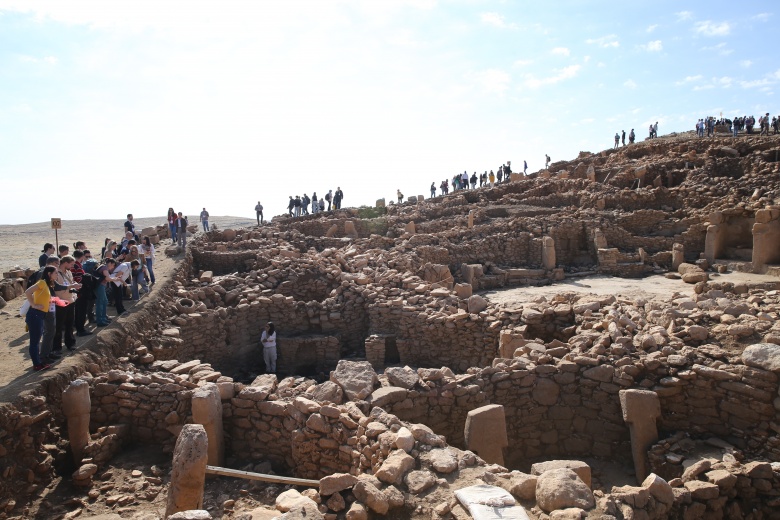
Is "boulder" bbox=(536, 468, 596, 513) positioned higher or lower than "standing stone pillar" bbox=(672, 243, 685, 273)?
lower

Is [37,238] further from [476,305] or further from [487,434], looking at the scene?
[487,434]

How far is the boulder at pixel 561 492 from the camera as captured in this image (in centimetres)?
417

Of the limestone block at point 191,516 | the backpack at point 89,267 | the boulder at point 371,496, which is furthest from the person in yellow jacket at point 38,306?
the boulder at point 371,496

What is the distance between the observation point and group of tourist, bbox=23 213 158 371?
7.21m

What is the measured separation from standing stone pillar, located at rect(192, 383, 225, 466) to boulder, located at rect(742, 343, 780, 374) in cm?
746

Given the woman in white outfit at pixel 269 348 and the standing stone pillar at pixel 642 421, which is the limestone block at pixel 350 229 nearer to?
the woman in white outfit at pixel 269 348

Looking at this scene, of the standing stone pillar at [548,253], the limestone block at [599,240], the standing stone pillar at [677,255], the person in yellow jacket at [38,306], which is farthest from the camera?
the limestone block at [599,240]

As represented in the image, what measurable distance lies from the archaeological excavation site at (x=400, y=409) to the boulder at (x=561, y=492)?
0.05 ft

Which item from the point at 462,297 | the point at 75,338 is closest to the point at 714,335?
the point at 462,297

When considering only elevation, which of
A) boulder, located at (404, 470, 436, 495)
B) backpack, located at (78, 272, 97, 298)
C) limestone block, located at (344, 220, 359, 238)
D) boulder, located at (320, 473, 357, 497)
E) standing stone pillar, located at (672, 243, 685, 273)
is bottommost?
boulder, located at (404, 470, 436, 495)

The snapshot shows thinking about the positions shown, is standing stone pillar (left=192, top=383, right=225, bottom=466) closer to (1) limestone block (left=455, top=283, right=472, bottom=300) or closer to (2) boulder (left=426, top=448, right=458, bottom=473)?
(2) boulder (left=426, top=448, right=458, bottom=473)

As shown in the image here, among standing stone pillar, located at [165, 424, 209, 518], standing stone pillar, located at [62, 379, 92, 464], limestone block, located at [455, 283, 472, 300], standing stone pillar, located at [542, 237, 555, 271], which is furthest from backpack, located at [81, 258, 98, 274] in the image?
standing stone pillar, located at [542, 237, 555, 271]

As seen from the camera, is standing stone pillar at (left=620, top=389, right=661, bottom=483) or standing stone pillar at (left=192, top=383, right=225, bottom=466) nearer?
standing stone pillar at (left=192, top=383, right=225, bottom=466)

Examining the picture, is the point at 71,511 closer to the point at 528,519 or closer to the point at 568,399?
the point at 528,519
